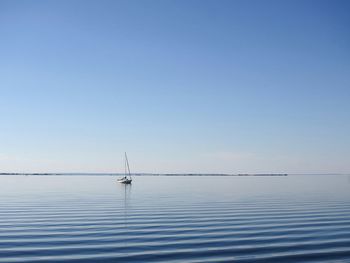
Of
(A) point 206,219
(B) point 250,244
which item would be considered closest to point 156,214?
(A) point 206,219

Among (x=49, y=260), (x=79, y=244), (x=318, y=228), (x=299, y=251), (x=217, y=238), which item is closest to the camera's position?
(x=49, y=260)

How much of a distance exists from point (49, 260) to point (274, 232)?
17.9m

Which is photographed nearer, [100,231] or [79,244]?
[79,244]

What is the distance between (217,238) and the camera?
27.6 m

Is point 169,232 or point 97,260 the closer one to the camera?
point 97,260

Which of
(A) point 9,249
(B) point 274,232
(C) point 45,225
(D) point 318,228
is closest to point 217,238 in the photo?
(B) point 274,232

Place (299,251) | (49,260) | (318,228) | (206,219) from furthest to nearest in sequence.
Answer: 1. (206,219)
2. (318,228)
3. (299,251)
4. (49,260)

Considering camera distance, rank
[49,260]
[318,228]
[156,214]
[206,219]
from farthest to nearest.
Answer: [156,214] → [206,219] → [318,228] → [49,260]

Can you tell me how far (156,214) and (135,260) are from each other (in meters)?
22.1

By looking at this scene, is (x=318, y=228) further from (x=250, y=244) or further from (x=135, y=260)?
(x=135, y=260)

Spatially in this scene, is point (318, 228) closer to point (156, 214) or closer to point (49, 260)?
point (156, 214)

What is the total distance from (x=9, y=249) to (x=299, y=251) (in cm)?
1820

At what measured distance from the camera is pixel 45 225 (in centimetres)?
3438

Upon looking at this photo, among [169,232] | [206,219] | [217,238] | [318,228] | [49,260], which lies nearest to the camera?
[49,260]
